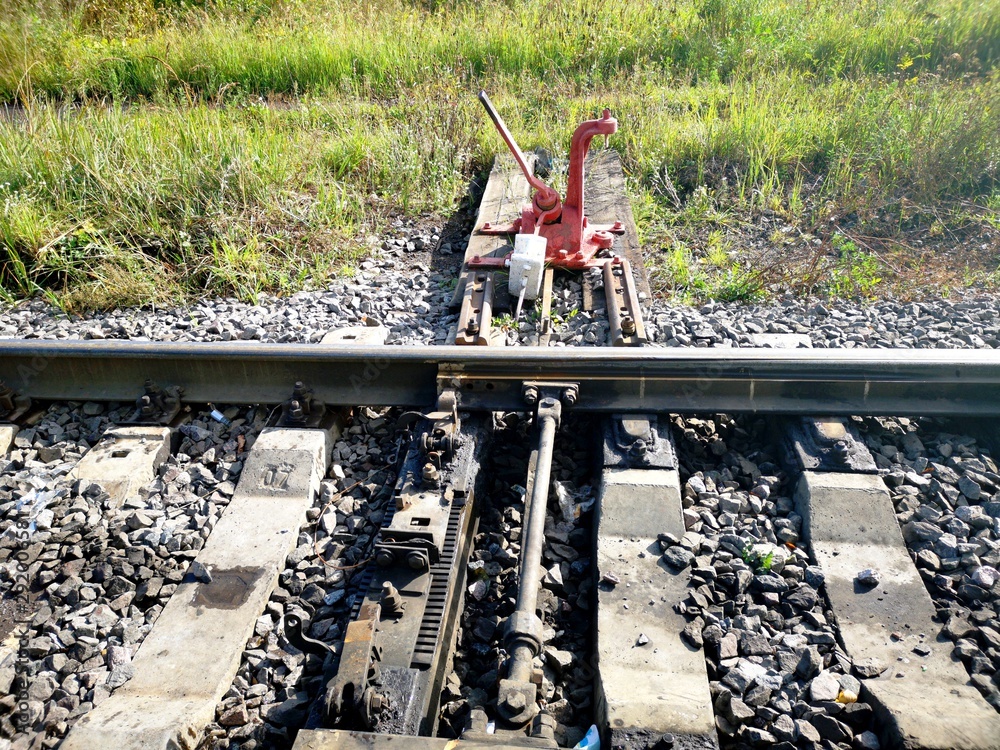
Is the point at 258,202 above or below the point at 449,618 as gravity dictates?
above

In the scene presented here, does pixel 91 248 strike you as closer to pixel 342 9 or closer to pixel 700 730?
pixel 700 730

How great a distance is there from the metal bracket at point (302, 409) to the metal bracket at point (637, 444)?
4.91 feet

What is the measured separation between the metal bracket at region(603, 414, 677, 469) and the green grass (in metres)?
1.83

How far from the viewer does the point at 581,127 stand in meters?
4.82

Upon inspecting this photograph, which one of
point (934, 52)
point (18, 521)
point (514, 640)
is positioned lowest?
point (18, 521)

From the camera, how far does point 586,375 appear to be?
373 centimetres

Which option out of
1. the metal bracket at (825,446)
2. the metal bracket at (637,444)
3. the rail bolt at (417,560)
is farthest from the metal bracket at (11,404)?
the metal bracket at (825,446)

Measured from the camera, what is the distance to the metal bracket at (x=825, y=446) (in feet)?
10.8

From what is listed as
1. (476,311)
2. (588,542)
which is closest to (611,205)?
(476,311)

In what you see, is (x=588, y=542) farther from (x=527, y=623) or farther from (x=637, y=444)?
(x=527, y=623)

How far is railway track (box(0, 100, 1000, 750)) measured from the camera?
94.3 inches

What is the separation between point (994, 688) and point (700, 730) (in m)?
1.01

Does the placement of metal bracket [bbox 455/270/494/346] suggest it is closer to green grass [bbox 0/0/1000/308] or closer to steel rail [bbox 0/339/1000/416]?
steel rail [bbox 0/339/1000/416]

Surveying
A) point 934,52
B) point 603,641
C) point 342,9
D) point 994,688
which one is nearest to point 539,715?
point 603,641
